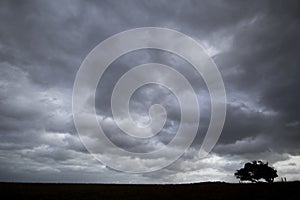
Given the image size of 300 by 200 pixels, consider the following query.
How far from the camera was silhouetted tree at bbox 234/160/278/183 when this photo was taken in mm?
88188

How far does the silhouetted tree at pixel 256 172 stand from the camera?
88188mm

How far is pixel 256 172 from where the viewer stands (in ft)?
294
